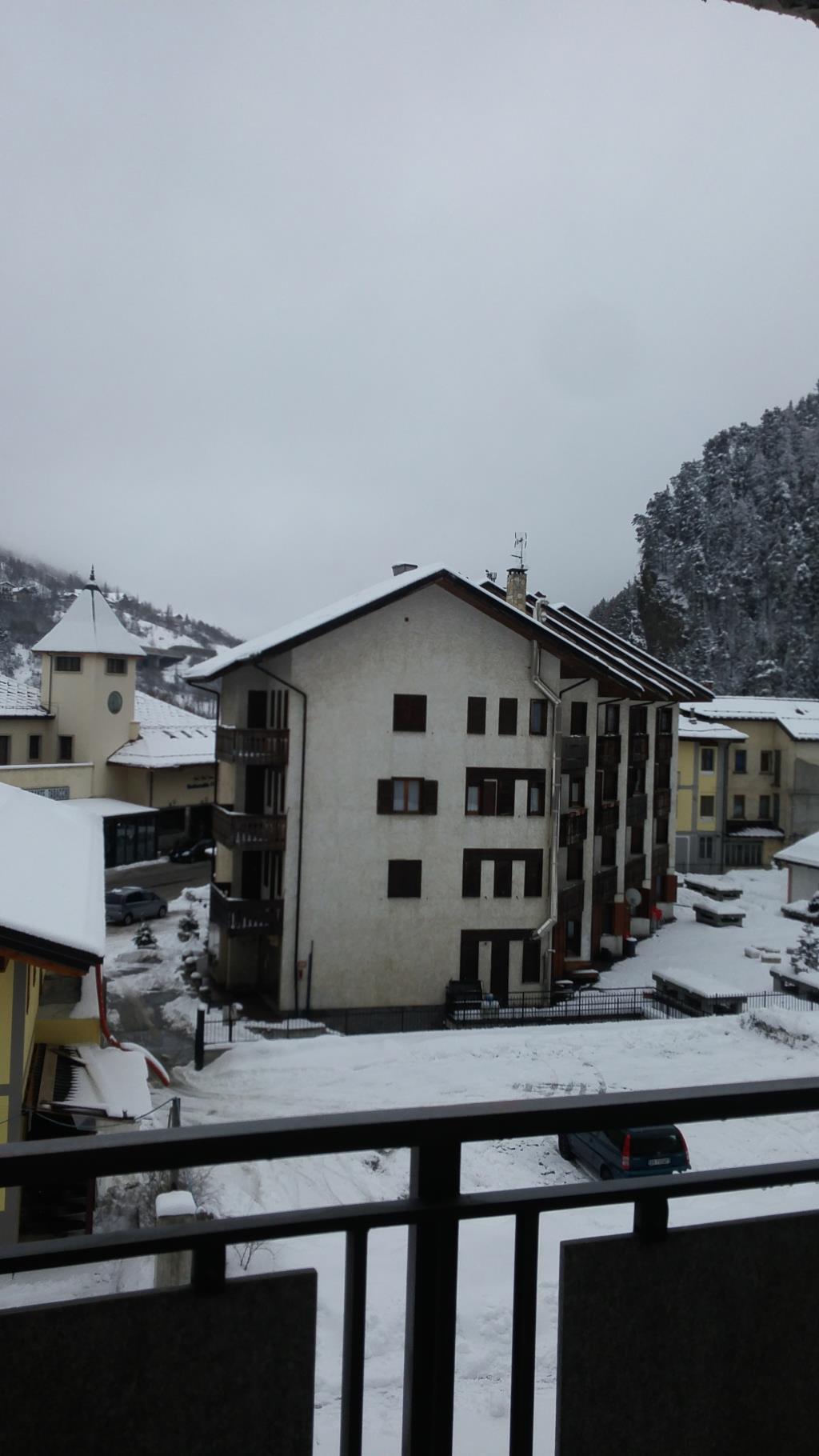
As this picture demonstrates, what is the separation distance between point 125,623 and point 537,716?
31.0 m

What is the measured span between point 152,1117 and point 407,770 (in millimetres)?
11152

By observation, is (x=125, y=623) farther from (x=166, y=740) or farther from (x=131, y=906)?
(x=131, y=906)

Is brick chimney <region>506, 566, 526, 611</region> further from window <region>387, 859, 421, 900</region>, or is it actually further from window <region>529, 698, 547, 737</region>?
window <region>387, 859, 421, 900</region>

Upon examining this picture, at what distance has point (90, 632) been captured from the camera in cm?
3788

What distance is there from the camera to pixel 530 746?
2219 cm

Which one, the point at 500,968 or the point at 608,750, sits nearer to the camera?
the point at 500,968

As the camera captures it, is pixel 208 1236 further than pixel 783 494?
No

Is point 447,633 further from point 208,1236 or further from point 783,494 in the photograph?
point 783,494

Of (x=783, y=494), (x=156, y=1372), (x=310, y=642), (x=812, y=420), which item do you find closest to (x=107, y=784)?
(x=310, y=642)

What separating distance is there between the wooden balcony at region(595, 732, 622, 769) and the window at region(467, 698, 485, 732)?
4.59 meters

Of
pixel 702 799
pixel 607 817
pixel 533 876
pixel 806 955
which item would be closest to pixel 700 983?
pixel 806 955

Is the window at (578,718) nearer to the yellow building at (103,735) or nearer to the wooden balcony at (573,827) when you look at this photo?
the wooden balcony at (573,827)

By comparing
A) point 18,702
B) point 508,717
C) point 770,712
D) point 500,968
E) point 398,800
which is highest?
point 770,712

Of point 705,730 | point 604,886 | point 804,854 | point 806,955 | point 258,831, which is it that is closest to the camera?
point 258,831
